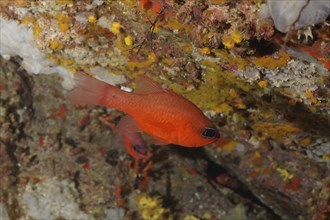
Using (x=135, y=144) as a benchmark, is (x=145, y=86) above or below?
above

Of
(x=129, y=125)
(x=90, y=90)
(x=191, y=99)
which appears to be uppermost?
(x=90, y=90)

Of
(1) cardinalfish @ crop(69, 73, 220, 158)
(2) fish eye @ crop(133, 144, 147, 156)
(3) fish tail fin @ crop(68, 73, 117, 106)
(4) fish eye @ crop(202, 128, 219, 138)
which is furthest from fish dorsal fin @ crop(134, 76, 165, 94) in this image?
(2) fish eye @ crop(133, 144, 147, 156)

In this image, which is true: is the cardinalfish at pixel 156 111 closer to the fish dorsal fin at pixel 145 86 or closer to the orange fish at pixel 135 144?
the fish dorsal fin at pixel 145 86

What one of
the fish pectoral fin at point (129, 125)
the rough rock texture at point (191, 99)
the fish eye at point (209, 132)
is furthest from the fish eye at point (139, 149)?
the fish eye at point (209, 132)

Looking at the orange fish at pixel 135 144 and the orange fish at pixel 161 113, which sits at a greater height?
the orange fish at pixel 161 113

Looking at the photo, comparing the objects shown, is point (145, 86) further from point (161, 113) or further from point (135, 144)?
point (135, 144)

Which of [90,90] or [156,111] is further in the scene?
[90,90]

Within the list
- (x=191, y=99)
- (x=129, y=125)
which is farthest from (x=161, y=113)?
(x=191, y=99)

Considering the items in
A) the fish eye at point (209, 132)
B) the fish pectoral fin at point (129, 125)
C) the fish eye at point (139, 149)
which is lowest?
the fish eye at point (139, 149)
